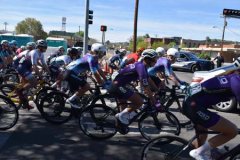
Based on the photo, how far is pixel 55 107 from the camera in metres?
8.45

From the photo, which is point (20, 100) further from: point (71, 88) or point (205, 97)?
point (205, 97)

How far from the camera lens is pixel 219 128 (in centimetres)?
450

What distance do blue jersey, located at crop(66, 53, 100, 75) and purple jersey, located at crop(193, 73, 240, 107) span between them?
149 inches

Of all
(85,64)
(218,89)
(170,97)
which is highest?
(218,89)

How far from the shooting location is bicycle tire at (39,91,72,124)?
8.46m

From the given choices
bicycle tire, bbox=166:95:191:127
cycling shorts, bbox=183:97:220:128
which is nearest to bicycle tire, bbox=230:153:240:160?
cycling shorts, bbox=183:97:220:128

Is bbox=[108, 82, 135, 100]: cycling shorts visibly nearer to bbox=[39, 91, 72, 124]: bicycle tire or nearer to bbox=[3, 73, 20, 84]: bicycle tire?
bbox=[39, 91, 72, 124]: bicycle tire

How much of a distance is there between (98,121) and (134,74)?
1.20 m

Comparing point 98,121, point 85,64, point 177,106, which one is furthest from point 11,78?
point 98,121

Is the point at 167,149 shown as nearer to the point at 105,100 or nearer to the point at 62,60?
the point at 105,100

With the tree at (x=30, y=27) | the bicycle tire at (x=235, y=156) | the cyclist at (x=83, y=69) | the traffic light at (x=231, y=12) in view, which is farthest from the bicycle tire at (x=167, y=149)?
the tree at (x=30, y=27)

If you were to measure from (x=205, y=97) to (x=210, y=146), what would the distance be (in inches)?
22.7

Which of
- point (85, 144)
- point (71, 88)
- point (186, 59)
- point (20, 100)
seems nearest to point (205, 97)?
point (85, 144)

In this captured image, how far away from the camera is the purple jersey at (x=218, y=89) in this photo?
4.23 m
